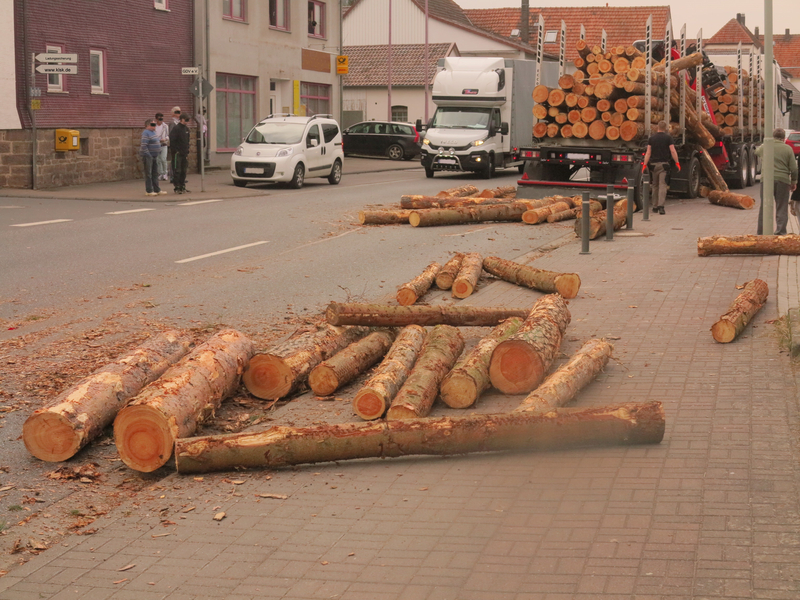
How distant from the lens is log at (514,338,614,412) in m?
6.75

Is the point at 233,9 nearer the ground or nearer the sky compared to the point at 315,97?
nearer the sky

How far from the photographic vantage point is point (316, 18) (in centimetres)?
4472

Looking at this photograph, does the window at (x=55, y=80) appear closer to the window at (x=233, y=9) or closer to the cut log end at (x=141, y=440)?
the window at (x=233, y=9)

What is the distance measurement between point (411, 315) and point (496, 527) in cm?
364

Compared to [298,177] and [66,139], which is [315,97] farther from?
[66,139]

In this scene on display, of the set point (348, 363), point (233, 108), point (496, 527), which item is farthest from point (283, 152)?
point (496, 527)

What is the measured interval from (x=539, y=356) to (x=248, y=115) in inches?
1313

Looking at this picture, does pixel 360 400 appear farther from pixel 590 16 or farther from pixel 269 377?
pixel 590 16

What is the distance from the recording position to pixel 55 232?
17641mm

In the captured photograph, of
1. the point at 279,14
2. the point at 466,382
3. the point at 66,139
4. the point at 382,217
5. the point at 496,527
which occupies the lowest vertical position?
the point at 496,527

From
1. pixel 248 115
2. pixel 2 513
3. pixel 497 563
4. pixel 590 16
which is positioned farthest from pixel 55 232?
pixel 590 16

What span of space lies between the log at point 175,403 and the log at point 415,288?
3.54 m

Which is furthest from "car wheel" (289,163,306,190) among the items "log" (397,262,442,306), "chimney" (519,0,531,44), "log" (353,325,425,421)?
"chimney" (519,0,531,44)

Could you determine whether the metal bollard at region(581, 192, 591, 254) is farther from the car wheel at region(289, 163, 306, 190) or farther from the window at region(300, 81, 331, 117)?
the window at region(300, 81, 331, 117)
